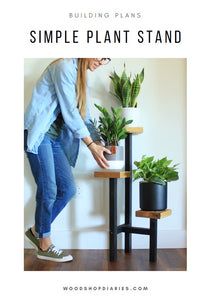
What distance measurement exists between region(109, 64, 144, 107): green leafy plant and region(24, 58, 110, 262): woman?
0.60ft

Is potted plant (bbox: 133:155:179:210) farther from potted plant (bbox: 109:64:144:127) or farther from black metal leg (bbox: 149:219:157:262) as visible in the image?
potted plant (bbox: 109:64:144:127)

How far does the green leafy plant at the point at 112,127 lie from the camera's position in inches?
52.1

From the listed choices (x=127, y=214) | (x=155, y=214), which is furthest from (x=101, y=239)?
→ (x=155, y=214)

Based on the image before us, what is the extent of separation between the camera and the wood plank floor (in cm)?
115

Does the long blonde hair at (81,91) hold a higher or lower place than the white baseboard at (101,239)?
higher

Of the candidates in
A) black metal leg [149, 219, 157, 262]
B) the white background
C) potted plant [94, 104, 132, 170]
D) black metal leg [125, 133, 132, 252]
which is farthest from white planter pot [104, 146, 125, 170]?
the white background

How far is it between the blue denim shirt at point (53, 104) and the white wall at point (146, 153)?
0.28 metres

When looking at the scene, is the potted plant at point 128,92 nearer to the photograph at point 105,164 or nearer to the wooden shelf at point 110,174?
the photograph at point 105,164

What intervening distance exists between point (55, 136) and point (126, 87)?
1.16 feet

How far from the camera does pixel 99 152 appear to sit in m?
1.24

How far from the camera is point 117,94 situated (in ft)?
4.63

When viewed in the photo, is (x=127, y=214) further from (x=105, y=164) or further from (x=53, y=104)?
(x=53, y=104)
